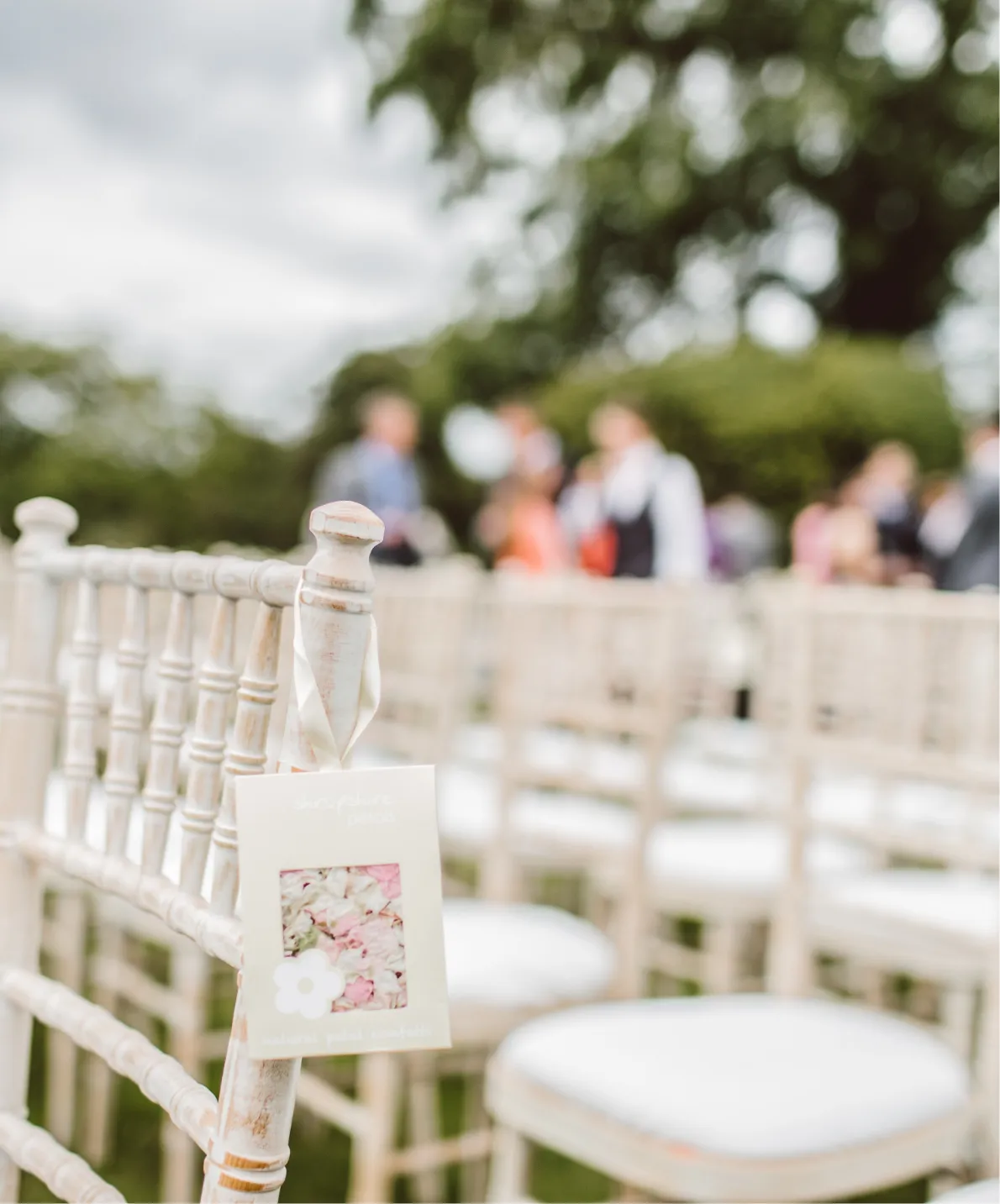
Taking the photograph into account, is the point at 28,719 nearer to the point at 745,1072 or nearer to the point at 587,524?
the point at 745,1072

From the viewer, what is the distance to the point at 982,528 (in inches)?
171

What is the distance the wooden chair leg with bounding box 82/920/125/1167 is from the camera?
206 centimetres

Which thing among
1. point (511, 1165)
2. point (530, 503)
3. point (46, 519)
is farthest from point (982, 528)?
point (46, 519)

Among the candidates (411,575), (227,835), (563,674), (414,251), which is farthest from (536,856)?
(414,251)

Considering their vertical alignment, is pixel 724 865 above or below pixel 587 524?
below

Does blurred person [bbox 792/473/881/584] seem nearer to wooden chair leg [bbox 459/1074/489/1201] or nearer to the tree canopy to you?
wooden chair leg [bbox 459/1074/489/1201]

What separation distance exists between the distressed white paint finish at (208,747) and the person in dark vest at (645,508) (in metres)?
3.77

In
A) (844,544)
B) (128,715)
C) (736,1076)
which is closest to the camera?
(128,715)

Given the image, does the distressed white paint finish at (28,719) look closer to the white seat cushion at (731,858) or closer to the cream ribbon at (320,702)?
the cream ribbon at (320,702)

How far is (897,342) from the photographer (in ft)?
44.2

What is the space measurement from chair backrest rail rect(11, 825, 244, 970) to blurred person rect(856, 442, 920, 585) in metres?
5.29

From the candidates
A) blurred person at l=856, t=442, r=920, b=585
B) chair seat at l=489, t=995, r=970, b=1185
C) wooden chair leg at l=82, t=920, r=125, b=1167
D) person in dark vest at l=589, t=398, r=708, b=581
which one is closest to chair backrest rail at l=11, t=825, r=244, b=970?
chair seat at l=489, t=995, r=970, b=1185

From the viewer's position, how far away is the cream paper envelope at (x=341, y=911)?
591 millimetres

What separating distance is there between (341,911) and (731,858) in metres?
1.62
